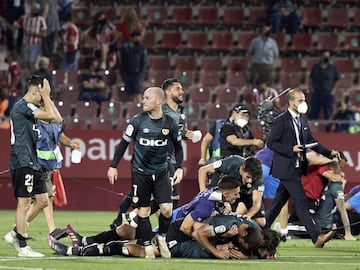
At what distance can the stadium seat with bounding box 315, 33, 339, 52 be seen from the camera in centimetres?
3334

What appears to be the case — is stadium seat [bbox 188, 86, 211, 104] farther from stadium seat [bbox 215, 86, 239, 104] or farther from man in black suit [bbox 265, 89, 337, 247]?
man in black suit [bbox 265, 89, 337, 247]

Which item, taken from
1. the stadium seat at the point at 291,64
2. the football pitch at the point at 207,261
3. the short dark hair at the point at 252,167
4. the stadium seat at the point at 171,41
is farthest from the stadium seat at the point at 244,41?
the short dark hair at the point at 252,167

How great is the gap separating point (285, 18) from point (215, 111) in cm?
537

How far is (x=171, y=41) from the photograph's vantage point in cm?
3344

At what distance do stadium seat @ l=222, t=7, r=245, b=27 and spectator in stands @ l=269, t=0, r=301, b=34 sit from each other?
785mm

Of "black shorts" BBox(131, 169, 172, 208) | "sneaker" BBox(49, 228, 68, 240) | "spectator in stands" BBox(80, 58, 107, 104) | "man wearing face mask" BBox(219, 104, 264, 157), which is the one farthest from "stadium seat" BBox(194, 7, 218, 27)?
"black shorts" BBox(131, 169, 172, 208)

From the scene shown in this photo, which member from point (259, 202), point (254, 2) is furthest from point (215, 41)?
point (259, 202)

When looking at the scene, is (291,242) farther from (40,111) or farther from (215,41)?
(215,41)

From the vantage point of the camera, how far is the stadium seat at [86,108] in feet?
94.2

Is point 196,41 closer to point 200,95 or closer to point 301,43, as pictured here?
point 301,43

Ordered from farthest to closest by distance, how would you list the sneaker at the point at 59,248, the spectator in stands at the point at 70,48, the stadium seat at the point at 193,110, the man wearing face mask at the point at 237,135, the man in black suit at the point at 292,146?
the spectator in stands at the point at 70,48
the stadium seat at the point at 193,110
the man wearing face mask at the point at 237,135
the man in black suit at the point at 292,146
the sneaker at the point at 59,248

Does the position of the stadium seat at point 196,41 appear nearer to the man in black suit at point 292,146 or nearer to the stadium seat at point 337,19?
the stadium seat at point 337,19

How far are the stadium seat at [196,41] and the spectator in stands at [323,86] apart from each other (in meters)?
3.86

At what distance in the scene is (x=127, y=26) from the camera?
106 ft
